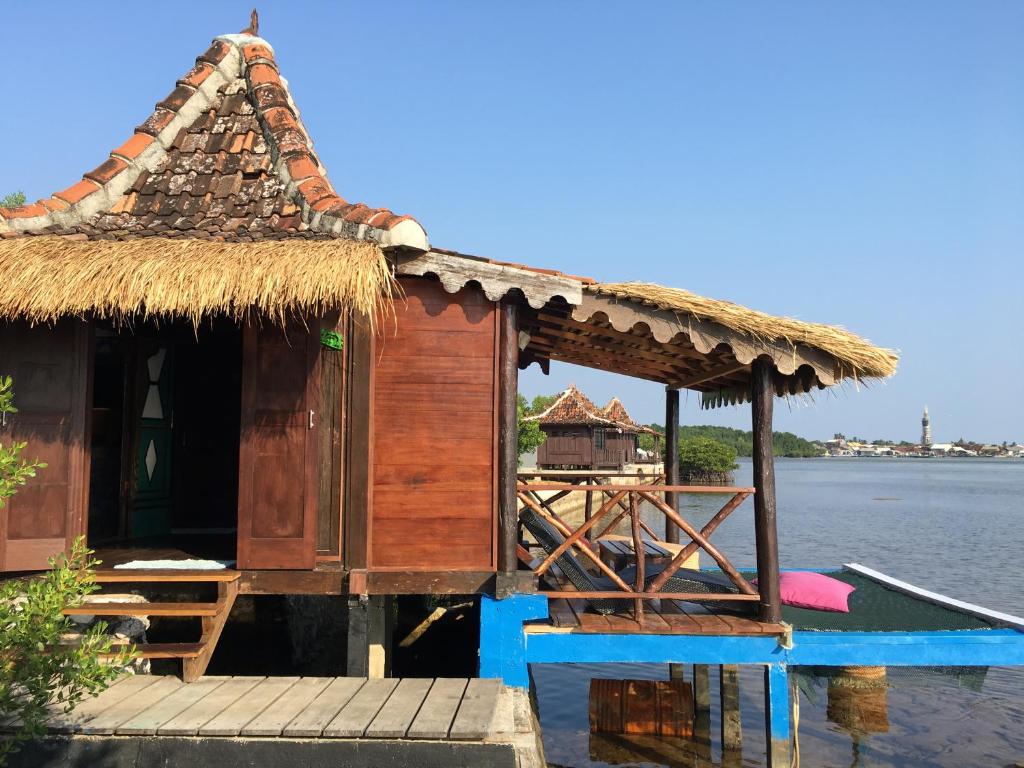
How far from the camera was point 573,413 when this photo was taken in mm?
38281

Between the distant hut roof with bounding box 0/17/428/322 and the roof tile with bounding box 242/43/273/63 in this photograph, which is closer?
the distant hut roof with bounding box 0/17/428/322

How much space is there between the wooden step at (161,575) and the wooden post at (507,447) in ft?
6.26

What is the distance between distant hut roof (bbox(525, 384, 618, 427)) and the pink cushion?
2978 centimetres

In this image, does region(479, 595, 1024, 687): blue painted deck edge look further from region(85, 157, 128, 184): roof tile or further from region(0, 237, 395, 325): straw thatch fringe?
region(85, 157, 128, 184): roof tile

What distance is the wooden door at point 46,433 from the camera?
218 inches

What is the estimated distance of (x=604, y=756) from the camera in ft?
26.3

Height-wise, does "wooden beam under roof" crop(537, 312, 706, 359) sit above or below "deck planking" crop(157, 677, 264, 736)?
above

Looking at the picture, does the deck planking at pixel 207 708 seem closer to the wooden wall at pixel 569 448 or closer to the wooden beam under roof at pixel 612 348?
the wooden beam under roof at pixel 612 348

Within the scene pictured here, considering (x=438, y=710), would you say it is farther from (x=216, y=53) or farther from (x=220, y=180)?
(x=216, y=53)

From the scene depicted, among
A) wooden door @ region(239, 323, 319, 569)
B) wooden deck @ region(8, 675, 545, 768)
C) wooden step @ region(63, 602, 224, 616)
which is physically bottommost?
wooden deck @ region(8, 675, 545, 768)

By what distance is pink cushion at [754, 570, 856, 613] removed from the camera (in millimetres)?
6750

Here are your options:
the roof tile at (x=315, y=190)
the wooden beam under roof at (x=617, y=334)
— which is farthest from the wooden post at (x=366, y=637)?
the roof tile at (x=315, y=190)

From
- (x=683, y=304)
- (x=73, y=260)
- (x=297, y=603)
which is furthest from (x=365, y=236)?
(x=297, y=603)

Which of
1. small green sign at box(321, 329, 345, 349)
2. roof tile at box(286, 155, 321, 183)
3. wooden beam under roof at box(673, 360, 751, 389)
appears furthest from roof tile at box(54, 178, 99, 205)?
wooden beam under roof at box(673, 360, 751, 389)
